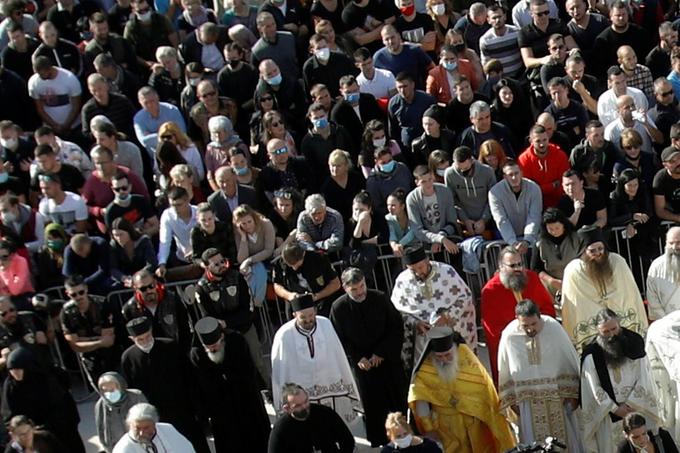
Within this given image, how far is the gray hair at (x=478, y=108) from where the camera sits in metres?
14.4

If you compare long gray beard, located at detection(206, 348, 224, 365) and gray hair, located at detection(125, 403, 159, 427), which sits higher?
long gray beard, located at detection(206, 348, 224, 365)

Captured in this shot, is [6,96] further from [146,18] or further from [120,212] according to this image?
[120,212]

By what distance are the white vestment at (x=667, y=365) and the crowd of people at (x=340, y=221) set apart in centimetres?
2

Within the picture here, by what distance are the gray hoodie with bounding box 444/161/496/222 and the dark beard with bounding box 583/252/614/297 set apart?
67.8 inches

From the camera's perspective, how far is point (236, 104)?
15.8 m

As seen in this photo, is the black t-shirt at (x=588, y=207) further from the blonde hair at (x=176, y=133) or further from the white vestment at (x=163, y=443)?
the white vestment at (x=163, y=443)

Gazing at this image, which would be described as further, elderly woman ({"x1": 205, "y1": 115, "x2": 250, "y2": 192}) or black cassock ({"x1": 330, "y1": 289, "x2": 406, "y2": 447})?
elderly woman ({"x1": 205, "y1": 115, "x2": 250, "y2": 192})

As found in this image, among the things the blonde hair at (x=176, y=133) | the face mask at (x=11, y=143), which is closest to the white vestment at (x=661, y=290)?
the blonde hair at (x=176, y=133)

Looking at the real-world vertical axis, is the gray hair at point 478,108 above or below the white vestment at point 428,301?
above

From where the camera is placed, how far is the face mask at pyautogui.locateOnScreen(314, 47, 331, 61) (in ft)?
52.4

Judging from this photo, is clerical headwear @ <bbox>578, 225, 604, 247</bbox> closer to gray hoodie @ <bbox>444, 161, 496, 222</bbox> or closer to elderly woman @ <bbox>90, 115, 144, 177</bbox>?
gray hoodie @ <bbox>444, 161, 496, 222</bbox>

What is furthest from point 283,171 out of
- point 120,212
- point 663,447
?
point 663,447

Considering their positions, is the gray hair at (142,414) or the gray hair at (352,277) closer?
the gray hair at (142,414)

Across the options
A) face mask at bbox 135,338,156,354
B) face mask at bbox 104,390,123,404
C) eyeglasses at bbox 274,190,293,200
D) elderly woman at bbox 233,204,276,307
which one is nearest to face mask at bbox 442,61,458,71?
eyeglasses at bbox 274,190,293,200
